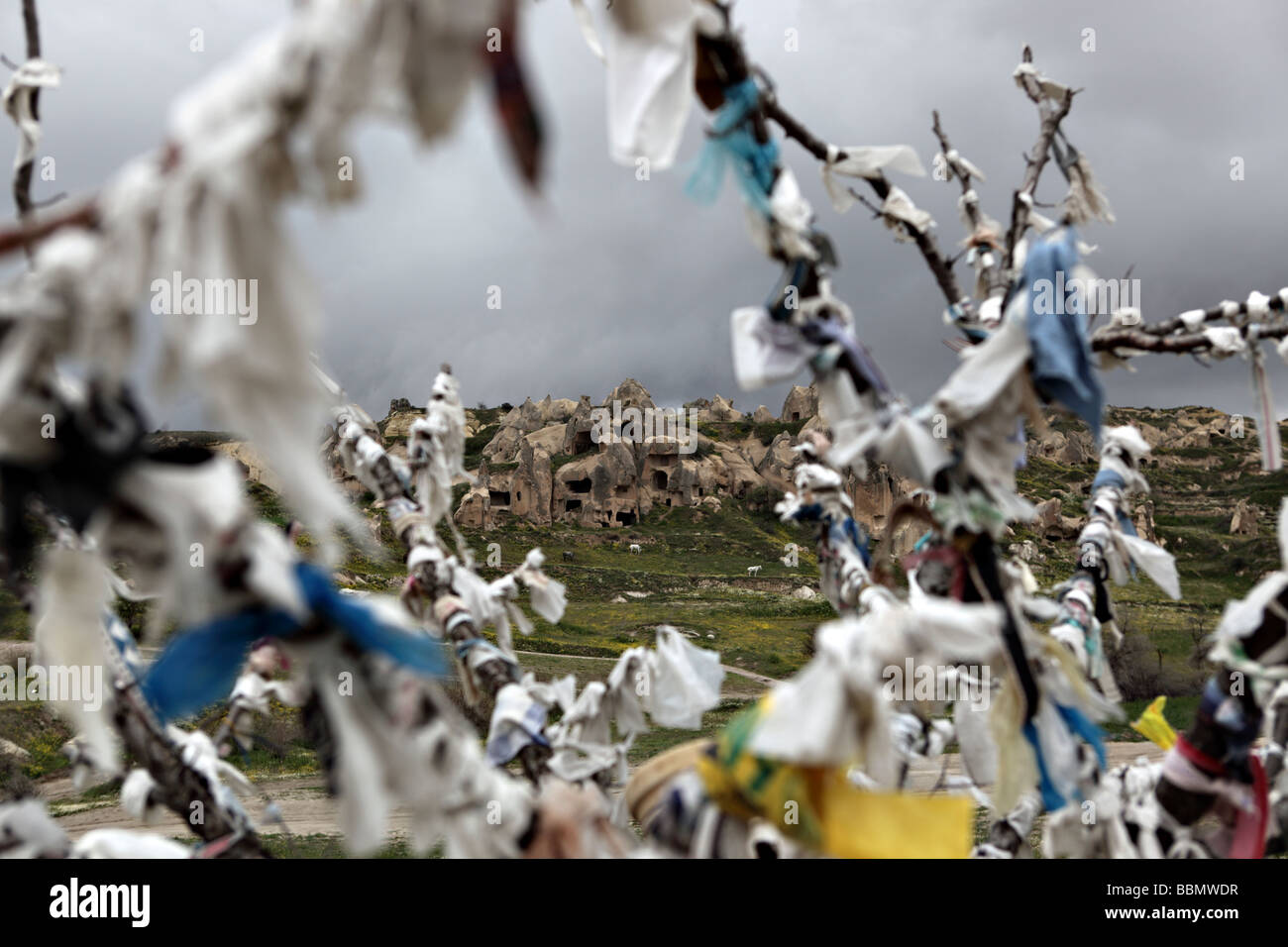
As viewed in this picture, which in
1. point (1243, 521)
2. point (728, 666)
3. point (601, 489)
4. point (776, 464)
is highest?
point (776, 464)

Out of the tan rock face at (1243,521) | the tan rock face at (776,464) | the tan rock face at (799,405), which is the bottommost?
the tan rock face at (1243,521)

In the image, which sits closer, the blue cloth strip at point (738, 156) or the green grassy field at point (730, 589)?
the blue cloth strip at point (738, 156)

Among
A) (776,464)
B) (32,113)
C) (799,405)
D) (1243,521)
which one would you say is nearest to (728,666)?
(32,113)

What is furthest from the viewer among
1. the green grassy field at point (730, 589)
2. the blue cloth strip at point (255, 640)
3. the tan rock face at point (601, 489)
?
the tan rock face at point (601, 489)

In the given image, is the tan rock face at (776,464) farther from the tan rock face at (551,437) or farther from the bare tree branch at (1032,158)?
the bare tree branch at (1032,158)

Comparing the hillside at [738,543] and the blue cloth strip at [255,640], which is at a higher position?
the blue cloth strip at [255,640]

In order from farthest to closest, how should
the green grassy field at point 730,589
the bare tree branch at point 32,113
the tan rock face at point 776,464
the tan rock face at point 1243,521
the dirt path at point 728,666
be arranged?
the tan rock face at point 776,464
the tan rock face at point 1243,521
the dirt path at point 728,666
the green grassy field at point 730,589
the bare tree branch at point 32,113

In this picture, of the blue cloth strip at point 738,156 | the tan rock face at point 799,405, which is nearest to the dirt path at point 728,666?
the blue cloth strip at point 738,156

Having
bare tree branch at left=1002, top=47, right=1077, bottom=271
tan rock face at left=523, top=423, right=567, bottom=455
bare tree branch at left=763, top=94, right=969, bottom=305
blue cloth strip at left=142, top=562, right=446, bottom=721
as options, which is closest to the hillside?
tan rock face at left=523, top=423, right=567, bottom=455

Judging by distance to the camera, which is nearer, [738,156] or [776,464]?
[738,156]

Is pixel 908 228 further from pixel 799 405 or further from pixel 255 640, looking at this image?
pixel 799 405

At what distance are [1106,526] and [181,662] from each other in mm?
2802

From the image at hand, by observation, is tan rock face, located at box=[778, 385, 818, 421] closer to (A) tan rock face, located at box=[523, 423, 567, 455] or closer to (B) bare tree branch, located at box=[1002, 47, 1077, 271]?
(A) tan rock face, located at box=[523, 423, 567, 455]
